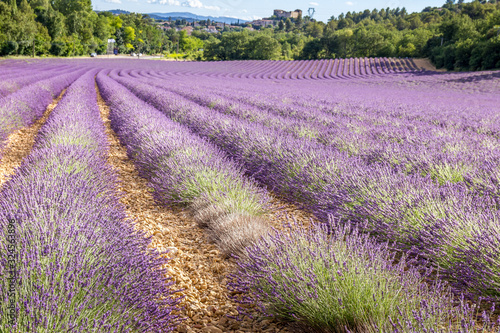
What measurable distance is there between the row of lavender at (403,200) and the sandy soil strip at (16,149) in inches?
115

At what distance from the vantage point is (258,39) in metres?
61.4

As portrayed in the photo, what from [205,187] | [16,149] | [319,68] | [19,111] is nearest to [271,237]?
[205,187]

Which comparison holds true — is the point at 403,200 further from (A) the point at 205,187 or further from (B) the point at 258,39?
(B) the point at 258,39

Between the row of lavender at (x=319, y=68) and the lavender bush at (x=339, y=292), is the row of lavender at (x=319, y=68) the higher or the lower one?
the higher one

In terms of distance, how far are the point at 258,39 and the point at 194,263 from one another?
6405 cm

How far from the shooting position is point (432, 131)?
16.9 feet

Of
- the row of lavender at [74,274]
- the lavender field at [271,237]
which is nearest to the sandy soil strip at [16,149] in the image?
the lavender field at [271,237]

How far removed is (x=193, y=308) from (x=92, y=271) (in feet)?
2.22

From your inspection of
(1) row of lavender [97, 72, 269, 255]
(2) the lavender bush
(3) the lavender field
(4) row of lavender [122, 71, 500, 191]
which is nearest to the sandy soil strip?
(3) the lavender field

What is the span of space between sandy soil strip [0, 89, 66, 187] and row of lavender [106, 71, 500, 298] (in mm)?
2914

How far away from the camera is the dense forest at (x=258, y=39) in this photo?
36188 mm

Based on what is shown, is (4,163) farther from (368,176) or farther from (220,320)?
(368,176)

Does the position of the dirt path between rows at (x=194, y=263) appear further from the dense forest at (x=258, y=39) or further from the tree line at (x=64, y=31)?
the tree line at (x=64, y=31)

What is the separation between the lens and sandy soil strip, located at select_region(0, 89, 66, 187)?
4222mm
